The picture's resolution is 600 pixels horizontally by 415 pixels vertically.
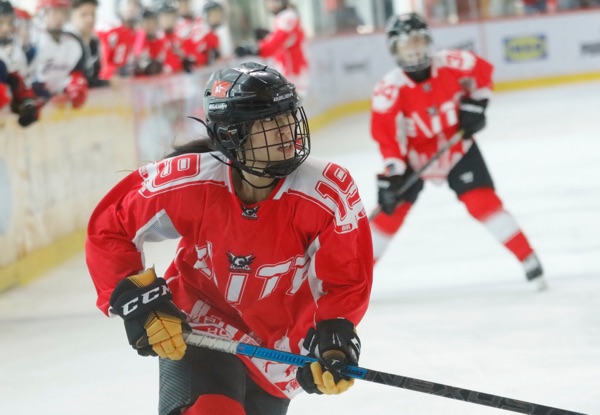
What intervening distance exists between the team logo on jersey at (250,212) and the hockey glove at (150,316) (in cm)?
22

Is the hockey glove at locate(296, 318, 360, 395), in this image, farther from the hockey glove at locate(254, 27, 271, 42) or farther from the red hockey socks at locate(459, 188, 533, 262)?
the hockey glove at locate(254, 27, 271, 42)

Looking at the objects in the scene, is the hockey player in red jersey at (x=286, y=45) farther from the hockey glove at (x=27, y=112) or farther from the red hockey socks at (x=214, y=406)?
the red hockey socks at (x=214, y=406)

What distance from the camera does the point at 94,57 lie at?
7.48m

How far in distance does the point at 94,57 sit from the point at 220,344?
5.43 meters

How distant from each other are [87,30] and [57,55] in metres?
0.58

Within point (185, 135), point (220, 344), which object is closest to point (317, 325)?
point (220, 344)

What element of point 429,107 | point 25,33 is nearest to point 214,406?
point 429,107

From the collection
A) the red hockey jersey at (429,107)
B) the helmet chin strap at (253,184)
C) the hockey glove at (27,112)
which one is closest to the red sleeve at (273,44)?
the hockey glove at (27,112)

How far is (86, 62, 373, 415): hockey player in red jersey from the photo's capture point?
7.43 feet

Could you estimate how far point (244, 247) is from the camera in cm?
237

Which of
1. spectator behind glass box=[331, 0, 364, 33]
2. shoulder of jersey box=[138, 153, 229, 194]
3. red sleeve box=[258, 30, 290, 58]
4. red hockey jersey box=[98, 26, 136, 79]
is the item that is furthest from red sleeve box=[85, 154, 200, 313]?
spectator behind glass box=[331, 0, 364, 33]

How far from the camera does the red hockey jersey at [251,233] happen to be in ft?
7.66

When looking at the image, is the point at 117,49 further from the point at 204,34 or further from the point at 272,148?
the point at 272,148

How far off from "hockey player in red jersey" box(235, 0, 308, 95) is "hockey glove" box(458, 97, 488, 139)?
20.8 ft
